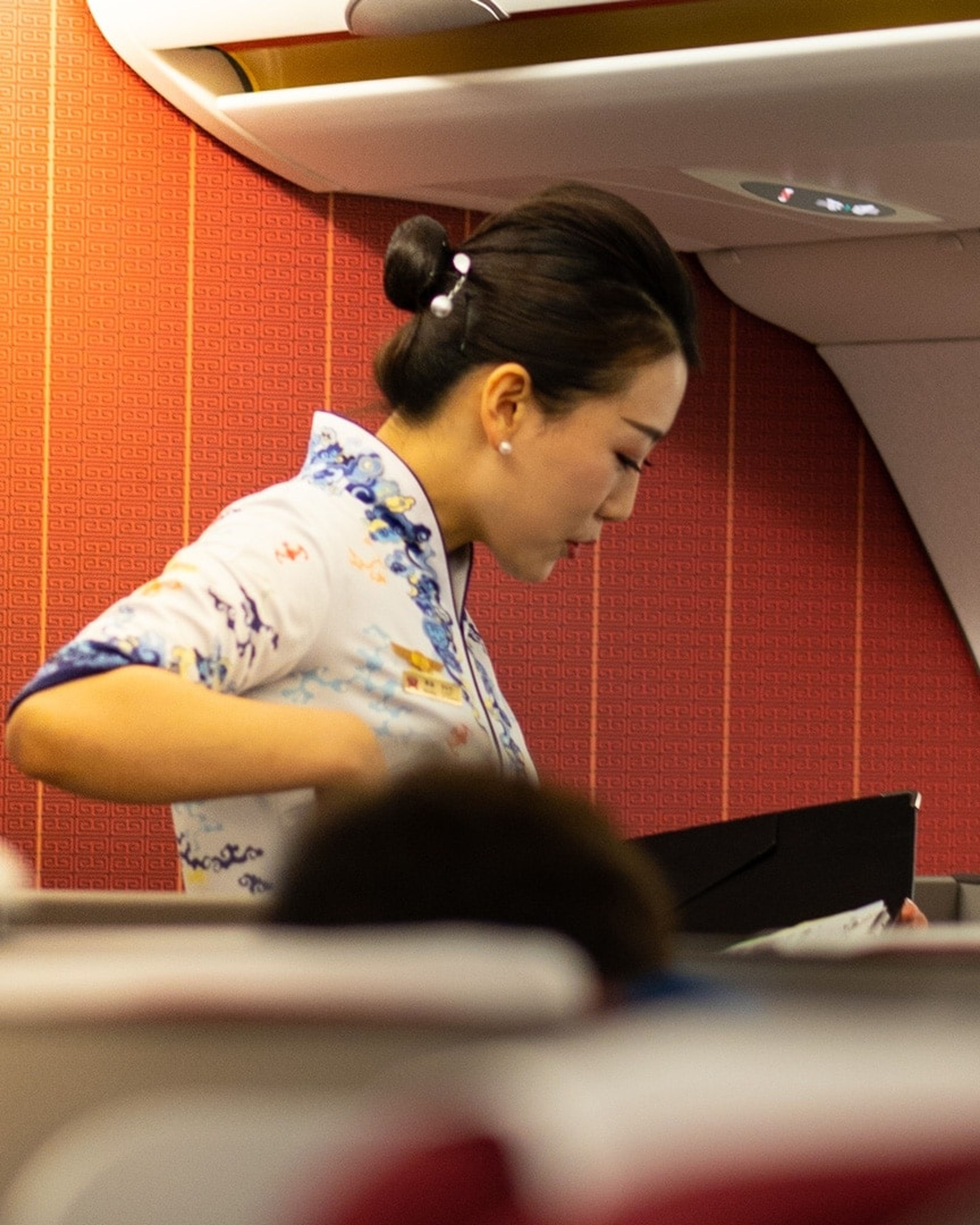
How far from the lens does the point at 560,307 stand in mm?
1179

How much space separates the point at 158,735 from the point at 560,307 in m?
0.49

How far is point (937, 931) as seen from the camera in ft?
1.37

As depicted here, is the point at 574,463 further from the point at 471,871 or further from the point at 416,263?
the point at 471,871

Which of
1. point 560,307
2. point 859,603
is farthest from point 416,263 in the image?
point 859,603

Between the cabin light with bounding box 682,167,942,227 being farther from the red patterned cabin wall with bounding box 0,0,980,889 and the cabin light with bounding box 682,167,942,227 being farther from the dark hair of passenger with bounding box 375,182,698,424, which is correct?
the dark hair of passenger with bounding box 375,182,698,424

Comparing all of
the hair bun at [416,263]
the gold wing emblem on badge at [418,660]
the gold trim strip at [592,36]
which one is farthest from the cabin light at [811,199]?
the gold wing emblem on badge at [418,660]

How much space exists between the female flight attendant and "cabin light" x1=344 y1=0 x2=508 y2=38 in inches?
22.7

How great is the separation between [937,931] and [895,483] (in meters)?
2.33

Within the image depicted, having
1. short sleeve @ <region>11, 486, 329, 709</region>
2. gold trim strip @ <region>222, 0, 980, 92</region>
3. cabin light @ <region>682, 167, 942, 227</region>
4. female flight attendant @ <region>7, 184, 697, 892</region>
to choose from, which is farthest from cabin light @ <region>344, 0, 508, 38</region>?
short sleeve @ <region>11, 486, 329, 709</region>

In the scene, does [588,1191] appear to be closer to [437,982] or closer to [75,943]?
[437,982]

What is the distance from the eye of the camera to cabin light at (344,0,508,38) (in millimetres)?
1785

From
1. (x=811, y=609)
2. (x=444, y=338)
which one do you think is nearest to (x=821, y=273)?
(x=811, y=609)

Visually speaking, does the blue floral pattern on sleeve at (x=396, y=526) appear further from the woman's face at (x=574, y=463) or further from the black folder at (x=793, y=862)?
the black folder at (x=793, y=862)

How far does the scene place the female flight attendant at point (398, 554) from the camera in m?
0.87
